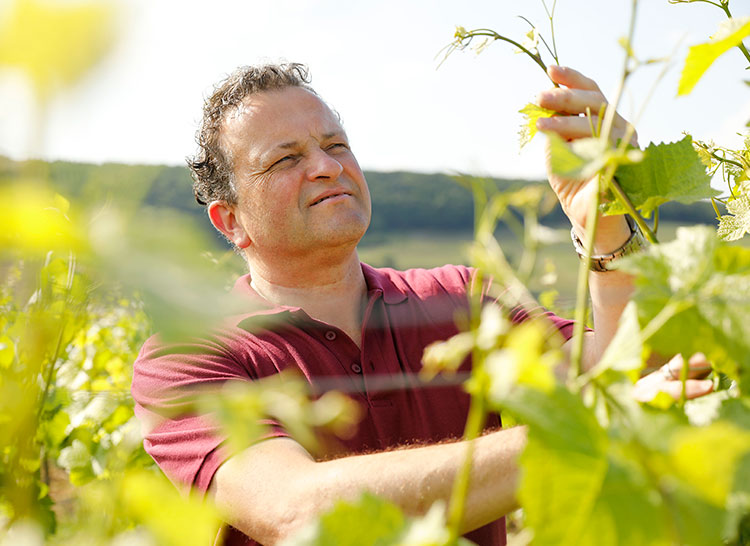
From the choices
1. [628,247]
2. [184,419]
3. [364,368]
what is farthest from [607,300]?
[184,419]

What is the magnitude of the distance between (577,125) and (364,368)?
1137 mm

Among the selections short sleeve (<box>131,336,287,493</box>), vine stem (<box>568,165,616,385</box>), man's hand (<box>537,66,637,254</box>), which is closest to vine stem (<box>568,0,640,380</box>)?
vine stem (<box>568,165,616,385</box>)

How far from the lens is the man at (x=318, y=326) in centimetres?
80

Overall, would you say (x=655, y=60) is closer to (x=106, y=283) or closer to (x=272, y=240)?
(x=106, y=283)

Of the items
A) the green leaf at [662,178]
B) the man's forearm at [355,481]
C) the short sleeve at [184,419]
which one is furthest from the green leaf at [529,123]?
the short sleeve at [184,419]

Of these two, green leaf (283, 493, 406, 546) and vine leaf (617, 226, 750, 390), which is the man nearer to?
vine leaf (617, 226, 750, 390)

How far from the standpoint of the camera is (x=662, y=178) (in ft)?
1.50

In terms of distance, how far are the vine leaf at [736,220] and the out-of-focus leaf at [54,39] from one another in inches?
28.8

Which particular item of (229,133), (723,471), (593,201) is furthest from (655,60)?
(229,133)

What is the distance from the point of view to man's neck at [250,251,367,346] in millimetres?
1959

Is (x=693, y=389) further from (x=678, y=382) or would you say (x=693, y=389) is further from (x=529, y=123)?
(x=529, y=123)

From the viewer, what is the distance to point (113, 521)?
0.25 m

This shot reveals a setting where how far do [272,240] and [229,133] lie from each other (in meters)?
0.51

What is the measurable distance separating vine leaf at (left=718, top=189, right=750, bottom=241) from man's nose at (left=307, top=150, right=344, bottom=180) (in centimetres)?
137
